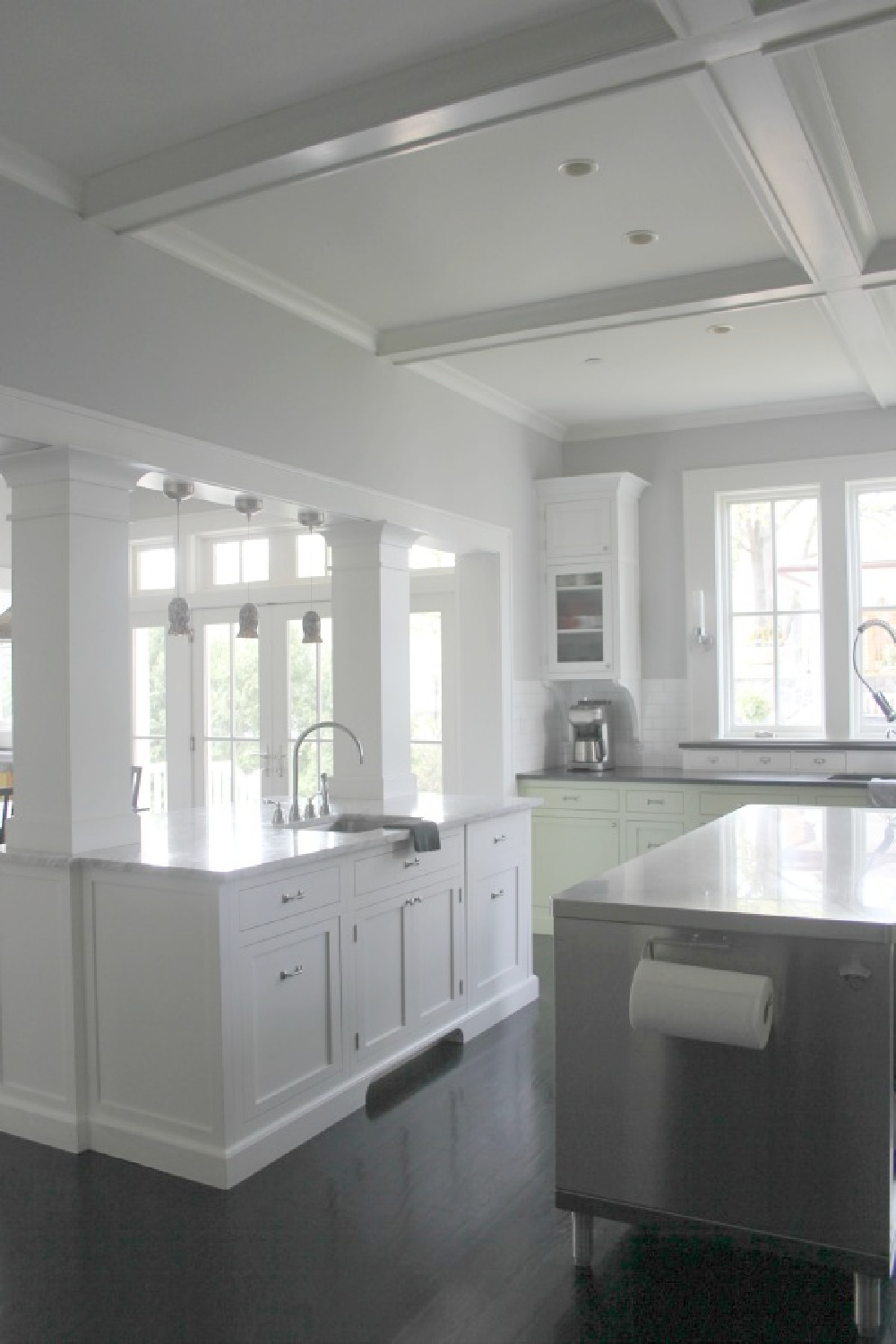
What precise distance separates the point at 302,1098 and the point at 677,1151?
1.40 metres

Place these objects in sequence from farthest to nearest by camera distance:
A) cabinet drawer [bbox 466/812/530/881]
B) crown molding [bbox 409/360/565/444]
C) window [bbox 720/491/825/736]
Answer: window [bbox 720/491/825/736], crown molding [bbox 409/360/565/444], cabinet drawer [bbox 466/812/530/881]

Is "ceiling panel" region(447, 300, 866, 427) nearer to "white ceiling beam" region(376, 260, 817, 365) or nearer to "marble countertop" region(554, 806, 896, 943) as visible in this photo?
"white ceiling beam" region(376, 260, 817, 365)

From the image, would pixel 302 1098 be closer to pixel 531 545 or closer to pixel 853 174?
pixel 853 174

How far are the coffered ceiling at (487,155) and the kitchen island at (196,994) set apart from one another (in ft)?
6.54

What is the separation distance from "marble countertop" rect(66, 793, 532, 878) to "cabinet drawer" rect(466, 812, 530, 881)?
2.3 inches

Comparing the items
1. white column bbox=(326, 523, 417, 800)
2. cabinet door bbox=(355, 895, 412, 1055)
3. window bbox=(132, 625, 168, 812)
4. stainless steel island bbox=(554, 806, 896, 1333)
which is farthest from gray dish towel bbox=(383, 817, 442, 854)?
window bbox=(132, 625, 168, 812)

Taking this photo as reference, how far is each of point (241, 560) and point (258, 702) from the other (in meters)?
0.91

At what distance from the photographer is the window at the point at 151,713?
7.52 meters

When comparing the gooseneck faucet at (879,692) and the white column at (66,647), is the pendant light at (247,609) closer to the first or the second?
the white column at (66,647)

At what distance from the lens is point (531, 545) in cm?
653

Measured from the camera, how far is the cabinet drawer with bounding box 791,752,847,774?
6055mm

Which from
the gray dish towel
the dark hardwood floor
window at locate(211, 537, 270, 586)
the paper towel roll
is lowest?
the dark hardwood floor

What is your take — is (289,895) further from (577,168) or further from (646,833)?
(646,833)

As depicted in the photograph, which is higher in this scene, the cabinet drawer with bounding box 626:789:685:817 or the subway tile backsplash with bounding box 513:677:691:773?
the subway tile backsplash with bounding box 513:677:691:773
